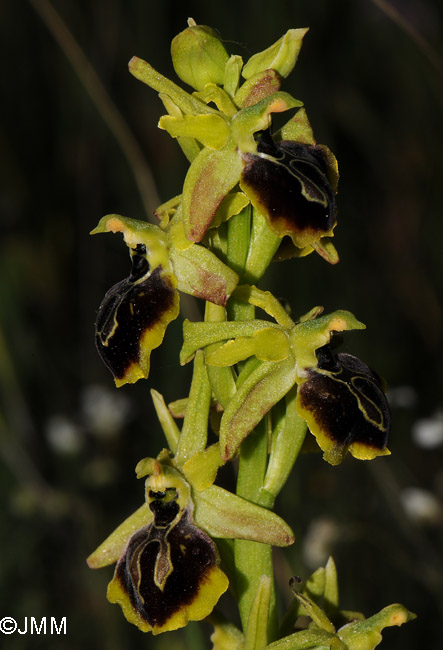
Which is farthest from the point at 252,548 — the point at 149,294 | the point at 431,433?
the point at 431,433

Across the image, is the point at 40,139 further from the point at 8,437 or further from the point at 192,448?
the point at 192,448

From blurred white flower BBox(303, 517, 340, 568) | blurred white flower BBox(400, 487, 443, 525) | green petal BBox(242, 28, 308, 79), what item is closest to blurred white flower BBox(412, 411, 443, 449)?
blurred white flower BBox(400, 487, 443, 525)

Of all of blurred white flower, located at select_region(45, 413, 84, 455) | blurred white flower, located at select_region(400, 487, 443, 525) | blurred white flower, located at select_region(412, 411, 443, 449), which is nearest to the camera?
blurred white flower, located at select_region(412, 411, 443, 449)

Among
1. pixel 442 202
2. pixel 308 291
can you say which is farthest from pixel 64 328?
pixel 442 202

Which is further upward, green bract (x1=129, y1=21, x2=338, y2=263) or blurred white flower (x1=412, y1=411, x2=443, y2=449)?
green bract (x1=129, y1=21, x2=338, y2=263)

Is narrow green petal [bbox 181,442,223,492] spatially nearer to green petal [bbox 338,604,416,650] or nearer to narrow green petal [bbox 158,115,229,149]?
green petal [bbox 338,604,416,650]

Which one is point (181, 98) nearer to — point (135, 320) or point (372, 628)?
point (135, 320)

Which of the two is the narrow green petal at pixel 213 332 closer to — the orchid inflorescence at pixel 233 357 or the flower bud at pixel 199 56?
the orchid inflorescence at pixel 233 357
